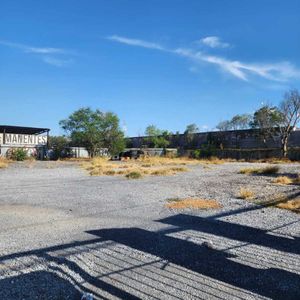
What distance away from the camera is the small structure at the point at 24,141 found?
161 ft

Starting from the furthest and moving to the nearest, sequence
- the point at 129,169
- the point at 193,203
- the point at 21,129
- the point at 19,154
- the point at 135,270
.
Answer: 1. the point at 21,129
2. the point at 19,154
3. the point at 129,169
4. the point at 193,203
5. the point at 135,270

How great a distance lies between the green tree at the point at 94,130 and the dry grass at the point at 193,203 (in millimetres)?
44401

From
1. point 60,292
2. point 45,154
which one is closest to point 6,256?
point 60,292

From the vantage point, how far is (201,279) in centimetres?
492

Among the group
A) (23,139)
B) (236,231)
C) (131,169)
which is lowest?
(236,231)

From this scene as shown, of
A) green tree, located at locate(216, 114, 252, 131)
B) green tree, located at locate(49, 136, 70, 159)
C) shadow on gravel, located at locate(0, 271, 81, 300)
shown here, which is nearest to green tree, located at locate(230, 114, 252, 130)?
green tree, located at locate(216, 114, 252, 131)

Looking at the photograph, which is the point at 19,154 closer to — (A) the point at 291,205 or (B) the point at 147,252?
(A) the point at 291,205

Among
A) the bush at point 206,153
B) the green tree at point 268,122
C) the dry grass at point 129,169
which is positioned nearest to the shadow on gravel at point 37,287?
the dry grass at point 129,169

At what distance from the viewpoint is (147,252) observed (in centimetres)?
606

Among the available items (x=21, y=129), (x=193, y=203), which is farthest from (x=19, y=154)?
(x=193, y=203)

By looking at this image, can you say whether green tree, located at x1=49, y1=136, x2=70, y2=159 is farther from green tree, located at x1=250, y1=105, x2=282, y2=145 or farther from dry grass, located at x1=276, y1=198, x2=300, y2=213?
dry grass, located at x1=276, y1=198, x2=300, y2=213

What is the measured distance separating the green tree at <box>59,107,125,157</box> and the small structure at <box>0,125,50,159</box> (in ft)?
12.0

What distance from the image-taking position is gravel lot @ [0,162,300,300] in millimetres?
4574

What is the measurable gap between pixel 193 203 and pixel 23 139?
45.8 metres
